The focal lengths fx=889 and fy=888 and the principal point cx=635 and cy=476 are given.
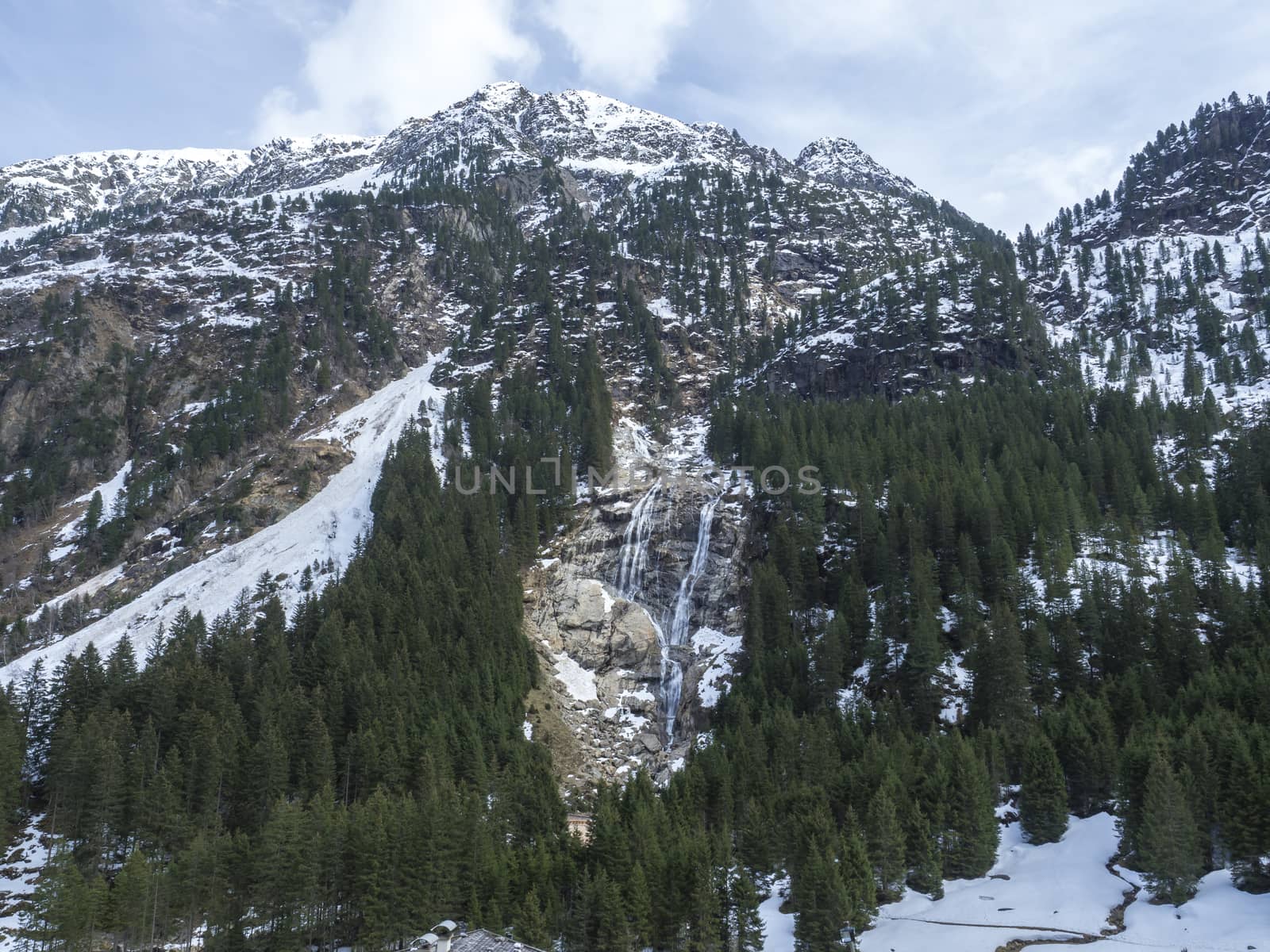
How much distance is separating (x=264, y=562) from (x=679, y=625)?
179 ft

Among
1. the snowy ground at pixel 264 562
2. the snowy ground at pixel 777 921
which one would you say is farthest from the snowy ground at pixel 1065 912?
the snowy ground at pixel 264 562

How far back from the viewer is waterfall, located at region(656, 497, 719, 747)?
9200 centimetres

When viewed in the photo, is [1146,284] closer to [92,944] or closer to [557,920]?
[557,920]

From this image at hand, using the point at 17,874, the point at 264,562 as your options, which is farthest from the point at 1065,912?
the point at 264,562

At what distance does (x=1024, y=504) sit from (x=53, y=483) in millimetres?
133897

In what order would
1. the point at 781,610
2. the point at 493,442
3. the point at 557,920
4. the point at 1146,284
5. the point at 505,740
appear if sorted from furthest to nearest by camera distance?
1. the point at 1146,284
2. the point at 493,442
3. the point at 781,610
4. the point at 505,740
5. the point at 557,920

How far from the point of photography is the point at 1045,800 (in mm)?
58344

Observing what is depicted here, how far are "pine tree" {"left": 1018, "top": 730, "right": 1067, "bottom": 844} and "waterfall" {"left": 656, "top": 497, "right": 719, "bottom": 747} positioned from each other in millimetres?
36832

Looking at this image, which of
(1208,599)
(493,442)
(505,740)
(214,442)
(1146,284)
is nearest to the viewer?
(505,740)

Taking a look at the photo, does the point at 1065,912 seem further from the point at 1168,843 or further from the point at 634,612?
the point at 634,612

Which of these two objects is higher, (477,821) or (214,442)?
(214,442)

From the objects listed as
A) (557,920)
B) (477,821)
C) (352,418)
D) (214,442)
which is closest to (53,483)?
(214,442)

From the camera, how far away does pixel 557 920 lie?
5031cm

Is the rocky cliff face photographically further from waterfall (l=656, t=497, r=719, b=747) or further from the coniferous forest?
the coniferous forest
